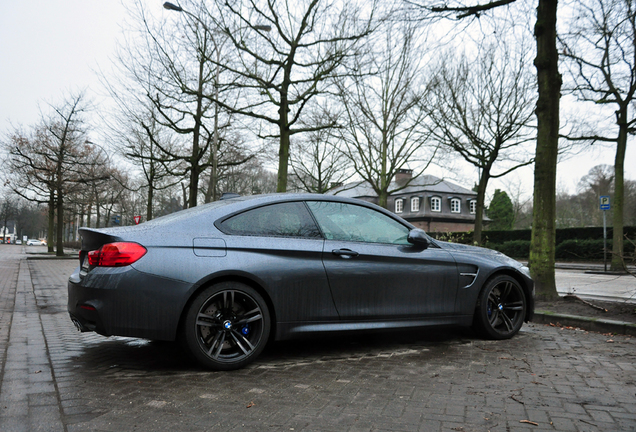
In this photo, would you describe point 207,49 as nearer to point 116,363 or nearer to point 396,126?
point 396,126

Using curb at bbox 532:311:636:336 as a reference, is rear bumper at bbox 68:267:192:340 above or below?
above

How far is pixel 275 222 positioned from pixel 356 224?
810mm

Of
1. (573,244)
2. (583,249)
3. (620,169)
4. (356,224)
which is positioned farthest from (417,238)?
(573,244)

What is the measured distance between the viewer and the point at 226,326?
377cm

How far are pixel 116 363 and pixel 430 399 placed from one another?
2.47 m

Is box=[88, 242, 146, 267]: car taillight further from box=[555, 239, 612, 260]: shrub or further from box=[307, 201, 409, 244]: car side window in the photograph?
box=[555, 239, 612, 260]: shrub

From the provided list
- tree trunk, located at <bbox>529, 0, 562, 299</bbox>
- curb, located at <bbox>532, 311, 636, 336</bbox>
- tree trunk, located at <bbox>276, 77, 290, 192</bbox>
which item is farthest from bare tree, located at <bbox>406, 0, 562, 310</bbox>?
tree trunk, located at <bbox>276, 77, 290, 192</bbox>

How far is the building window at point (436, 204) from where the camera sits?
181ft

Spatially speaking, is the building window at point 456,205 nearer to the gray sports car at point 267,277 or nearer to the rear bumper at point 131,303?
the gray sports car at point 267,277

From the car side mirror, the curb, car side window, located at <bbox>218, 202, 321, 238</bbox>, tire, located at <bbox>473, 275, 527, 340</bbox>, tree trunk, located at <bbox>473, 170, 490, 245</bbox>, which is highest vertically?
tree trunk, located at <bbox>473, 170, 490, 245</bbox>

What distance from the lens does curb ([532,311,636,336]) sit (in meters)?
5.74

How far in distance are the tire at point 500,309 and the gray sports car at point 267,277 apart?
0.03 metres

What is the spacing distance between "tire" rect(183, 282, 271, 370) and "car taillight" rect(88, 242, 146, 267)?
0.54m

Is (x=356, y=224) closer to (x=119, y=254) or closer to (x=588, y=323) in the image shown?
(x=119, y=254)
